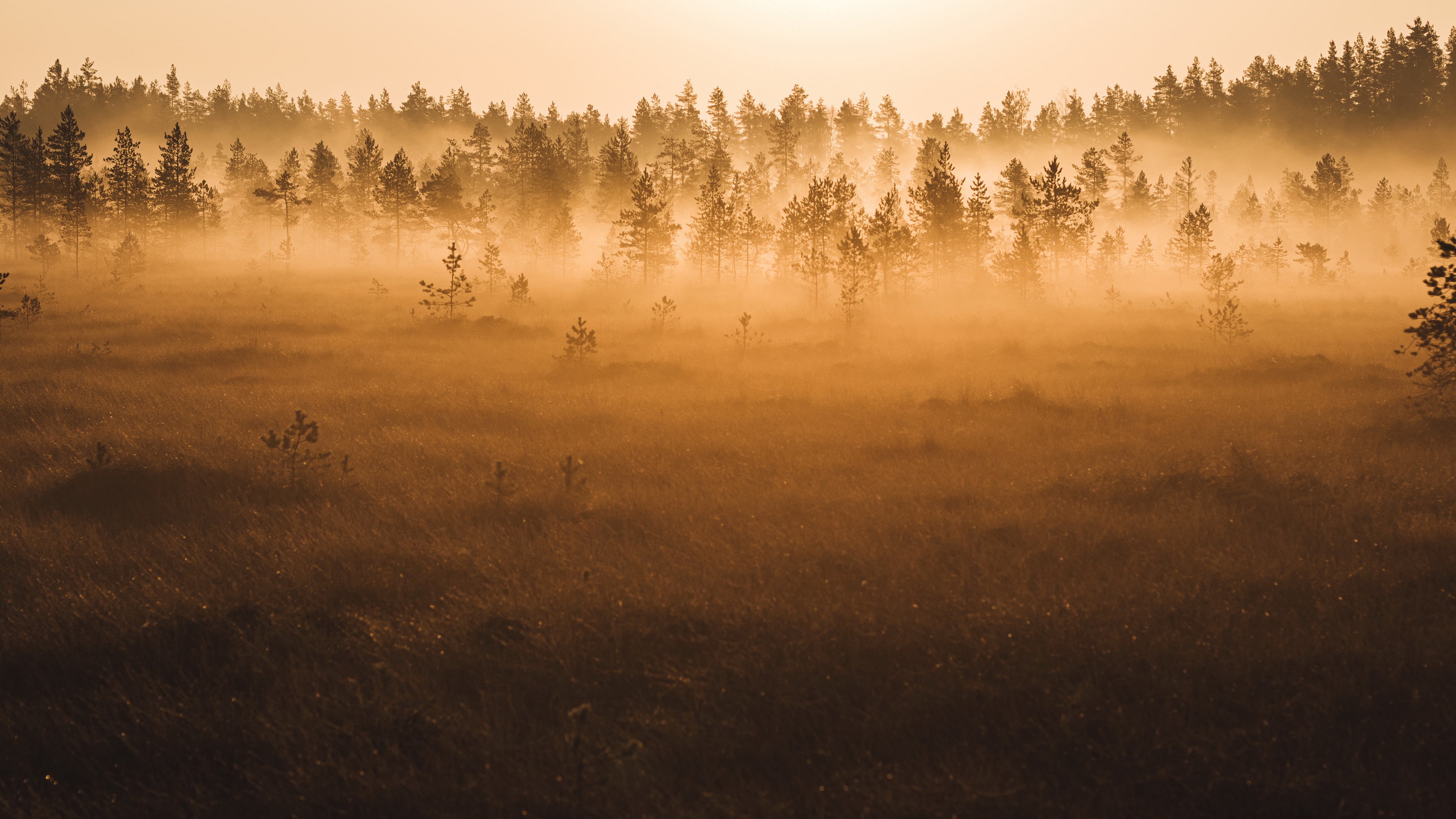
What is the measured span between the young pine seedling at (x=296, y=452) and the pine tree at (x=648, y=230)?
3274 cm

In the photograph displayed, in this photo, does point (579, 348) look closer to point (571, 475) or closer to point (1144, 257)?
point (571, 475)

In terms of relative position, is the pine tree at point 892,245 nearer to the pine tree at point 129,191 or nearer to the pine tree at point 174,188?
the pine tree at point 174,188

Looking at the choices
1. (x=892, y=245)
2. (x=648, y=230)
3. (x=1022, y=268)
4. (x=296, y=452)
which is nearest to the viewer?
(x=296, y=452)

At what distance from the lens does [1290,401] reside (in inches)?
438

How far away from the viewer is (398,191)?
4838cm

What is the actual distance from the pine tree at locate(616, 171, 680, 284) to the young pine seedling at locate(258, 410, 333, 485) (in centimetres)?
3274

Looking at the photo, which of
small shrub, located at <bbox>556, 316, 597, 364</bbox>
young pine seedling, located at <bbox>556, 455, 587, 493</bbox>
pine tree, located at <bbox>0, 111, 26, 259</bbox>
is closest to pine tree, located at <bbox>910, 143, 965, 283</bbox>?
small shrub, located at <bbox>556, 316, 597, 364</bbox>

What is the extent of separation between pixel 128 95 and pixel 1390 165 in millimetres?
178940

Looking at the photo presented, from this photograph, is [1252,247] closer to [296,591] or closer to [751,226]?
[751,226]

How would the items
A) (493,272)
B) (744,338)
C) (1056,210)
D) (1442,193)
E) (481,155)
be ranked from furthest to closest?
1. (1442,193)
2. (481,155)
3. (1056,210)
4. (493,272)
5. (744,338)

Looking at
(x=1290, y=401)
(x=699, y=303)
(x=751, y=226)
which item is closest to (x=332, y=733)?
(x=1290, y=401)

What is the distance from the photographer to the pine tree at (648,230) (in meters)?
40.9

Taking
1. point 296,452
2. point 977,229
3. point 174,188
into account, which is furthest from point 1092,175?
point 174,188

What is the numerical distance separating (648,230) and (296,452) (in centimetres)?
3771
